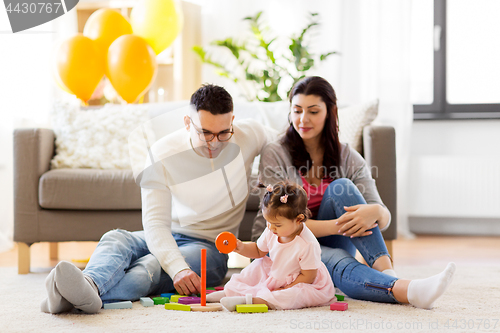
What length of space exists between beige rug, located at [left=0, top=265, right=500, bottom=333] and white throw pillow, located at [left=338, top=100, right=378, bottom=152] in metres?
0.80

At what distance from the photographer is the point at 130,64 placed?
8.05 feet

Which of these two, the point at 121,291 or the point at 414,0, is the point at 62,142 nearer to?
the point at 121,291

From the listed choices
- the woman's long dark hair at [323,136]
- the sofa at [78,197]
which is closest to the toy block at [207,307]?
the woman's long dark hair at [323,136]

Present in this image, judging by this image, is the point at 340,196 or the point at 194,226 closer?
the point at 340,196

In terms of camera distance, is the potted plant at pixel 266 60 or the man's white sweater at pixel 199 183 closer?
the man's white sweater at pixel 199 183

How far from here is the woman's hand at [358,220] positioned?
134 cm

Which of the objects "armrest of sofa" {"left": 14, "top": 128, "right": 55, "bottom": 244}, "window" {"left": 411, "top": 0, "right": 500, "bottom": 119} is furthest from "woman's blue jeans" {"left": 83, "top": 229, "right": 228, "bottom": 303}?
"window" {"left": 411, "top": 0, "right": 500, "bottom": 119}

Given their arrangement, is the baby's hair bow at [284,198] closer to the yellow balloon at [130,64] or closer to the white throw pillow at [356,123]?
the white throw pillow at [356,123]

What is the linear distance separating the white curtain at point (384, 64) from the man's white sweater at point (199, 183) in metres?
1.72

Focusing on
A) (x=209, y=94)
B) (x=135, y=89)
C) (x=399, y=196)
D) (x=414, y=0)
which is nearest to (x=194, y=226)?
(x=209, y=94)

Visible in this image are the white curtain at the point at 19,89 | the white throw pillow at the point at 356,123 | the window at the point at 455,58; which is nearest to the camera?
the white throw pillow at the point at 356,123

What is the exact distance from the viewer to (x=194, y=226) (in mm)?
1518

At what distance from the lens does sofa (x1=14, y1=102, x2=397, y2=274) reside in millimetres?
1860

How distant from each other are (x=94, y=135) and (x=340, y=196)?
3.99 ft
